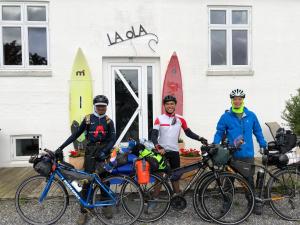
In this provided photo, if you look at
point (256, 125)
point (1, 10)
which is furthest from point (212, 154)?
point (1, 10)

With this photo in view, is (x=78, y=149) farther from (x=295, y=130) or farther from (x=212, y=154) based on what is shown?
(x=295, y=130)

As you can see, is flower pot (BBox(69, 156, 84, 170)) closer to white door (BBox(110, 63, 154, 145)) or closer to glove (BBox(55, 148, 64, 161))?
white door (BBox(110, 63, 154, 145))

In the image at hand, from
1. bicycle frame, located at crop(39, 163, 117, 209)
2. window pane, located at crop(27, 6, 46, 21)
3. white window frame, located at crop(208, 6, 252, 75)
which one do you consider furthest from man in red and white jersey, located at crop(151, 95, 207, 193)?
window pane, located at crop(27, 6, 46, 21)

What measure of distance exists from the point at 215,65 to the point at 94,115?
4.08 meters

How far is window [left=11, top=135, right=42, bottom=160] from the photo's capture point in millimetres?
6766

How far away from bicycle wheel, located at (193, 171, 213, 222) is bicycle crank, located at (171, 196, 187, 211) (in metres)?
0.19

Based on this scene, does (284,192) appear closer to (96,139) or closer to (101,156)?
(101,156)

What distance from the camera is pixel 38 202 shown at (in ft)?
13.0

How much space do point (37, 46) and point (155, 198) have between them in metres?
4.69

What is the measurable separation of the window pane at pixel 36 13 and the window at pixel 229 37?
384 centimetres

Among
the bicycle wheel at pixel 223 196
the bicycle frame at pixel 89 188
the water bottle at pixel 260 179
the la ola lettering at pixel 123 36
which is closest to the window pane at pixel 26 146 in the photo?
the la ola lettering at pixel 123 36

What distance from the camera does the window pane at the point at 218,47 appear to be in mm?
7168

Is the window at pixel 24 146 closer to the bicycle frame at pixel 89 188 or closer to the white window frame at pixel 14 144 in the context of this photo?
the white window frame at pixel 14 144

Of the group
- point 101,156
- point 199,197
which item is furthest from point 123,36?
point 199,197
